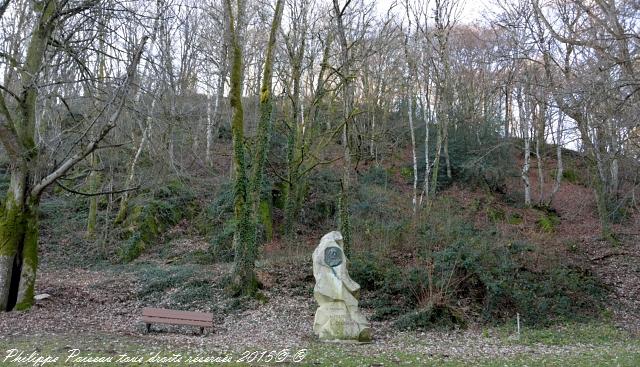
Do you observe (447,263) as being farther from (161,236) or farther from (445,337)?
(161,236)


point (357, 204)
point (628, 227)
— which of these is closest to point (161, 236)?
point (357, 204)

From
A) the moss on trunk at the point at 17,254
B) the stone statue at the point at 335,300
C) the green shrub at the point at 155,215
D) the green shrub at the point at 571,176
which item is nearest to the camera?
the stone statue at the point at 335,300

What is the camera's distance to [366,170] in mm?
29031

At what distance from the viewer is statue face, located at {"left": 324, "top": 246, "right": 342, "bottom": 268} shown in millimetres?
10969

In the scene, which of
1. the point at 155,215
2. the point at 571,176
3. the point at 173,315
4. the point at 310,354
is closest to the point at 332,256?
the point at 310,354

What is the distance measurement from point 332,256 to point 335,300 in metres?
0.87

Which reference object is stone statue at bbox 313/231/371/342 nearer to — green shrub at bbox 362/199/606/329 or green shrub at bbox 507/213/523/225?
green shrub at bbox 362/199/606/329

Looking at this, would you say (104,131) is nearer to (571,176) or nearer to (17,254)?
(17,254)

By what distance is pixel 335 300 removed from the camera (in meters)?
10.8

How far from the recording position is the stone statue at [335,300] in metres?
10.5

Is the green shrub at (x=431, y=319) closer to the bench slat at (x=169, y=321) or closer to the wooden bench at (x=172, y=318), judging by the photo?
the wooden bench at (x=172, y=318)

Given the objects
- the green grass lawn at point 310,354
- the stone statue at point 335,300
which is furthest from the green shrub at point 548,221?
the stone statue at point 335,300

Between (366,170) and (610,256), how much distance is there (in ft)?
45.7

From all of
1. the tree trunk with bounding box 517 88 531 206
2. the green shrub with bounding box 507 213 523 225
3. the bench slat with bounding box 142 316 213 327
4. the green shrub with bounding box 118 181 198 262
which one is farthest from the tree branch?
the tree trunk with bounding box 517 88 531 206
